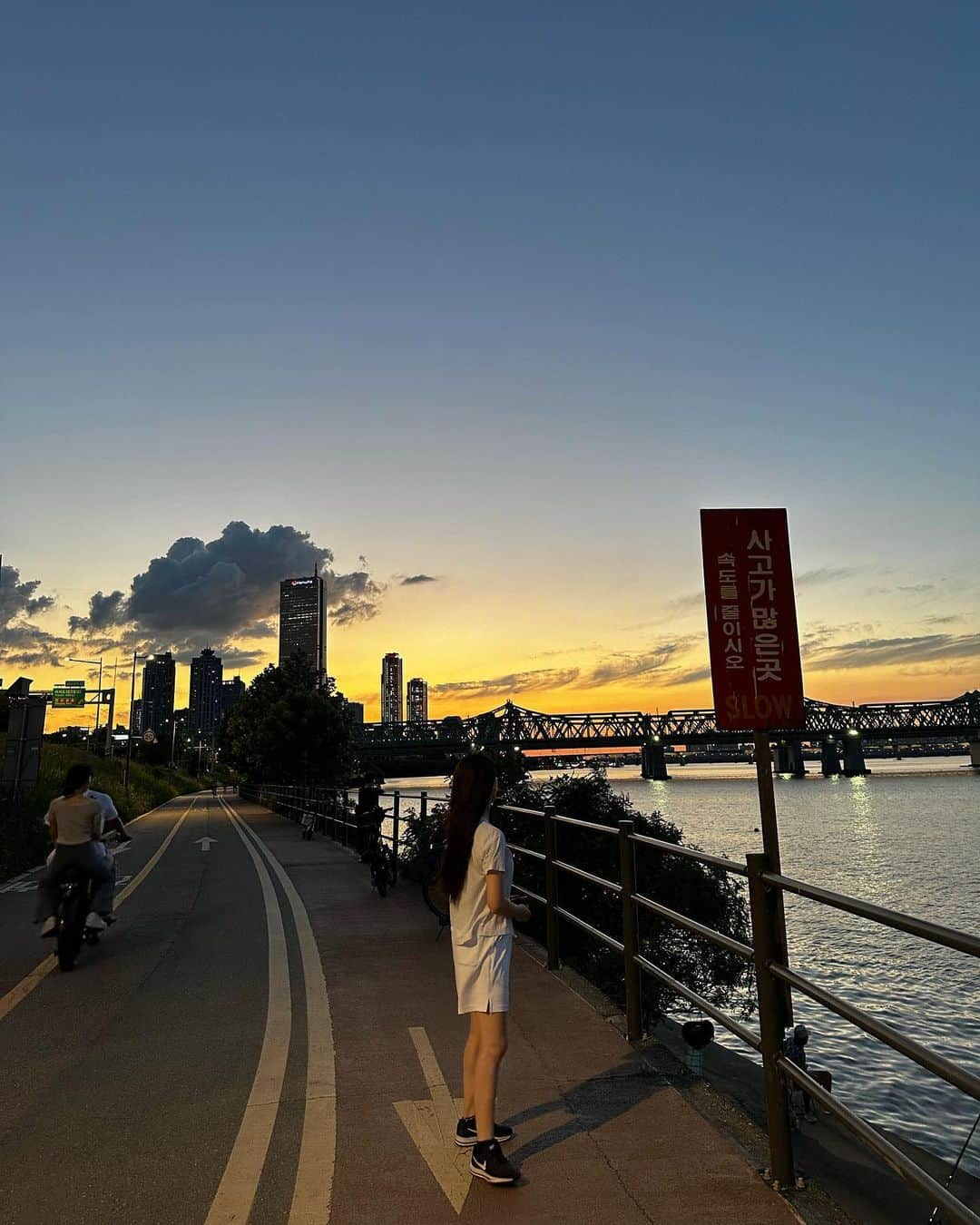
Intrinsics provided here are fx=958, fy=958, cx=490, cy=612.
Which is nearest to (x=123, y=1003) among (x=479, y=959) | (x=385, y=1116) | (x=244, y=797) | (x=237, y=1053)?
(x=237, y=1053)

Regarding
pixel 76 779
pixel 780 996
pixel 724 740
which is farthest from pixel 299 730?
pixel 724 740

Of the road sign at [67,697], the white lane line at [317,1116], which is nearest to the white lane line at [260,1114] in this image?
the white lane line at [317,1116]

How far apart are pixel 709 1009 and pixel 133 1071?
3597 mm

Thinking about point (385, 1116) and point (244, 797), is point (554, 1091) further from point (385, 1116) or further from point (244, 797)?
point (244, 797)

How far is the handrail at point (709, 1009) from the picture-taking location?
15.4 feet

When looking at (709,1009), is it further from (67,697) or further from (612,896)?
(67,697)

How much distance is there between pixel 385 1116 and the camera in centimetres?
516

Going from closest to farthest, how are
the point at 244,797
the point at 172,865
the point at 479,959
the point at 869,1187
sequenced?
1. the point at 479,959
2. the point at 869,1187
3. the point at 172,865
4. the point at 244,797

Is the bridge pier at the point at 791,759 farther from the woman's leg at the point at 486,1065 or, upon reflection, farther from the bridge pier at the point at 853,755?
the woman's leg at the point at 486,1065

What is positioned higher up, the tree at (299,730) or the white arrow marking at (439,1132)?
the tree at (299,730)

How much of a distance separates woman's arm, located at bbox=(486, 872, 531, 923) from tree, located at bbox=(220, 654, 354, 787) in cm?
3867

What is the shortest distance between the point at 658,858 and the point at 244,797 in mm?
59388

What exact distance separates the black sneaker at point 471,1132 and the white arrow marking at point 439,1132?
6 centimetres

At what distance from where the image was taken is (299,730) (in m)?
43.1
